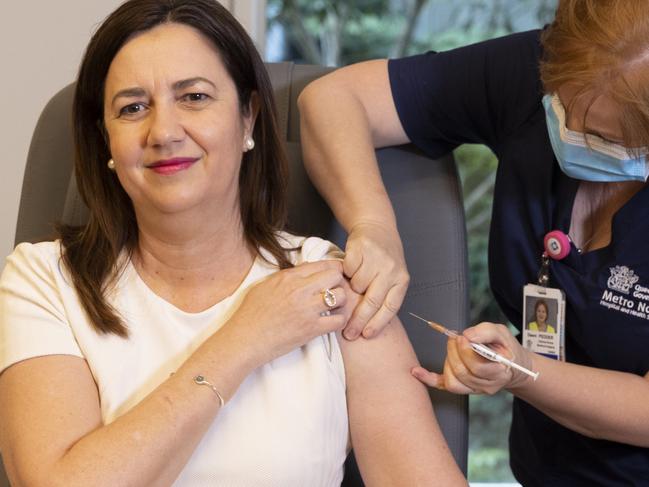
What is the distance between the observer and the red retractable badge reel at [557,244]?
168 centimetres

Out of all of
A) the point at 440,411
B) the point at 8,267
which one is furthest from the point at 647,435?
the point at 8,267

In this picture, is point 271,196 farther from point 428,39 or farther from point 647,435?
point 428,39

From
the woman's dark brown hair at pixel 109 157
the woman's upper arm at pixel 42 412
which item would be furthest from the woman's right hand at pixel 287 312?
the woman's upper arm at pixel 42 412

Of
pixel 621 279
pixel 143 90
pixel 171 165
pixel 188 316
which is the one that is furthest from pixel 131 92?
pixel 621 279

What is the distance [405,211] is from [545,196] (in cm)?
29

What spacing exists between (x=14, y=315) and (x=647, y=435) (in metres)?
1.04

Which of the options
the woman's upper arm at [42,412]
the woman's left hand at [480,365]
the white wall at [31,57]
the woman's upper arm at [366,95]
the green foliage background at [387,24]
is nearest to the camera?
the woman's upper arm at [42,412]

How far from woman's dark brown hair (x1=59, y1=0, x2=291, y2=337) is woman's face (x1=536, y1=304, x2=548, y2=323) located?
46 centimetres

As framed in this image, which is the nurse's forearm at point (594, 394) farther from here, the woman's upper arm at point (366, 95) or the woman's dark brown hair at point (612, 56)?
the woman's upper arm at point (366, 95)

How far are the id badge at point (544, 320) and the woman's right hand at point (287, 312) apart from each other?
15.1 inches

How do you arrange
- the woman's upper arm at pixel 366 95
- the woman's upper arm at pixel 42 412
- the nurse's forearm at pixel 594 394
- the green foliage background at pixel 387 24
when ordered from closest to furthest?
the woman's upper arm at pixel 42 412 < the nurse's forearm at pixel 594 394 < the woman's upper arm at pixel 366 95 < the green foliage background at pixel 387 24

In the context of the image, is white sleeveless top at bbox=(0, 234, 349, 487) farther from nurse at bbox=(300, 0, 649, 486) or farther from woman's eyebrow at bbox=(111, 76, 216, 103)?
woman's eyebrow at bbox=(111, 76, 216, 103)

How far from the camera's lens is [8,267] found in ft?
5.19

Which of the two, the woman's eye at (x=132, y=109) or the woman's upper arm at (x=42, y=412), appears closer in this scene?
the woman's upper arm at (x=42, y=412)
